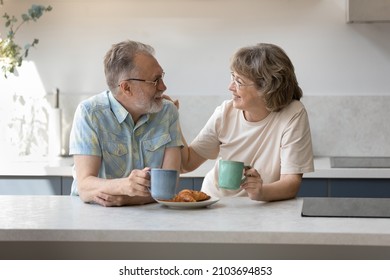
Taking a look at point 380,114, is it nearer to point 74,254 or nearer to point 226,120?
point 226,120

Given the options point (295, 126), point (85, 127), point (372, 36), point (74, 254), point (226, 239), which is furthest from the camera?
point (372, 36)

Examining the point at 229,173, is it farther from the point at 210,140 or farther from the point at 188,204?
the point at 210,140

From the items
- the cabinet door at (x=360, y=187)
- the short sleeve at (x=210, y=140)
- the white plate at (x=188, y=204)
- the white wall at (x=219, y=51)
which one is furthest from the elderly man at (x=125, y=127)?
the white wall at (x=219, y=51)

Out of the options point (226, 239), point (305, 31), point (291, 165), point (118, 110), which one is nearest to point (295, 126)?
point (291, 165)

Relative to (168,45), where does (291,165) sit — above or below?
below

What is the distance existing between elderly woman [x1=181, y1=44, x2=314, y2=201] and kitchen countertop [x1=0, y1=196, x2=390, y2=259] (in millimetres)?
352

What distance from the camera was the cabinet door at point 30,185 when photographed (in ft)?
13.4

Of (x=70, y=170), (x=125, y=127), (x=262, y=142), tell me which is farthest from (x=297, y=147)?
(x=70, y=170)

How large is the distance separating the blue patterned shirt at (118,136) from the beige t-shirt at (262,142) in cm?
25

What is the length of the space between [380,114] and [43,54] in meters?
1.98

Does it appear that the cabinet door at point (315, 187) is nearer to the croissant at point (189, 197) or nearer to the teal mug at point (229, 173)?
the croissant at point (189, 197)

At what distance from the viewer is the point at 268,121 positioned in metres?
3.07

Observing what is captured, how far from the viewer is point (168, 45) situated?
464 centimetres

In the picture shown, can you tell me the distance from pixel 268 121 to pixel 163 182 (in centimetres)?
76
